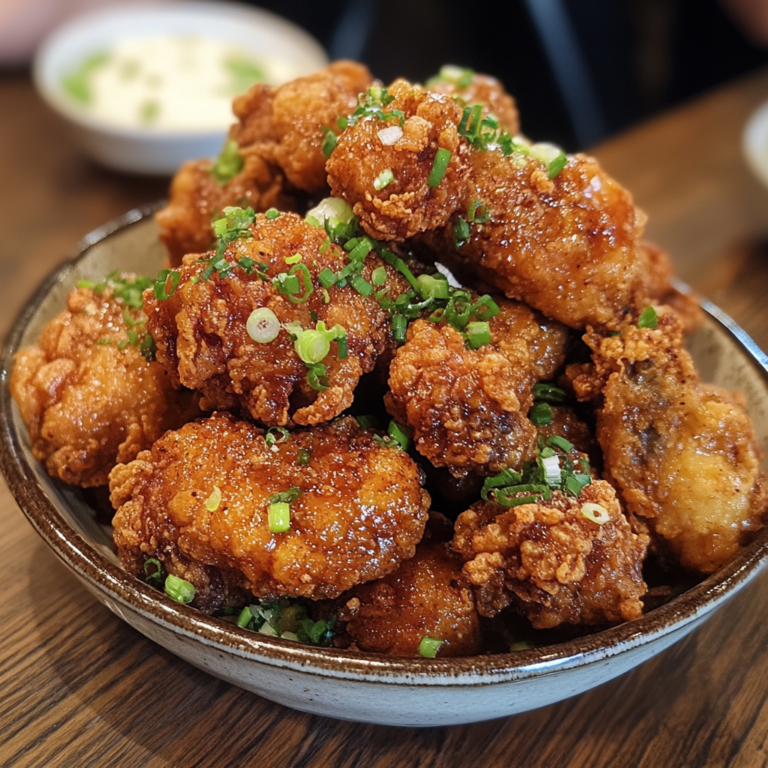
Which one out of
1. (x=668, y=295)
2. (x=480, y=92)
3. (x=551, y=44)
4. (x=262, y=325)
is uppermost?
(x=262, y=325)

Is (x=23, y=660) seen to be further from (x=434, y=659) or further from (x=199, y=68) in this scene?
(x=199, y=68)

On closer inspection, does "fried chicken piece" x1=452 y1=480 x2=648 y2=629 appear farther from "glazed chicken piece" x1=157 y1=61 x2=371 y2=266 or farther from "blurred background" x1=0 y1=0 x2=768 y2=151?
"blurred background" x1=0 y1=0 x2=768 y2=151

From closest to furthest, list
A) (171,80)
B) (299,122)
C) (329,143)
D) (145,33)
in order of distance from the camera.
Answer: (329,143)
(299,122)
(171,80)
(145,33)

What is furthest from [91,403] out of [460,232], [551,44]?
[551,44]

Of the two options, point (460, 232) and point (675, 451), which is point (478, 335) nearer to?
point (460, 232)

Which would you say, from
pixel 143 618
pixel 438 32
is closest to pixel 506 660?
pixel 143 618

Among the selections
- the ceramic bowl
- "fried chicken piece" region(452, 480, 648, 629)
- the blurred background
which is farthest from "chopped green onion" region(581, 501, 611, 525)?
the blurred background
